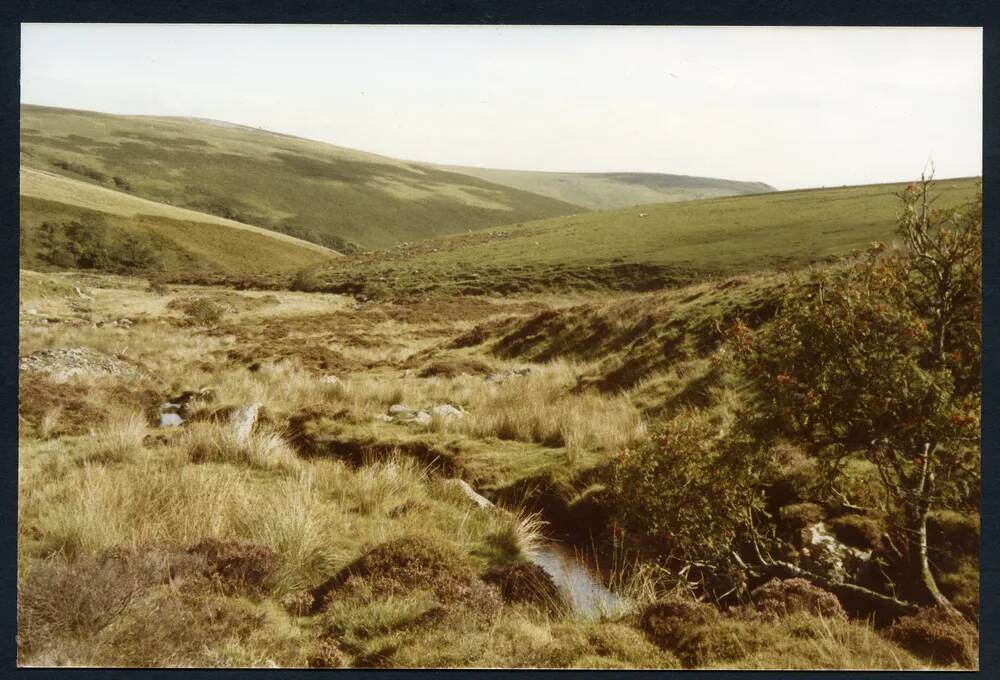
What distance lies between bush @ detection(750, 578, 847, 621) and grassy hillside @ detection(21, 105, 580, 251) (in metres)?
118

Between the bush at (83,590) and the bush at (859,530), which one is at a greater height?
the bush at (859,530)

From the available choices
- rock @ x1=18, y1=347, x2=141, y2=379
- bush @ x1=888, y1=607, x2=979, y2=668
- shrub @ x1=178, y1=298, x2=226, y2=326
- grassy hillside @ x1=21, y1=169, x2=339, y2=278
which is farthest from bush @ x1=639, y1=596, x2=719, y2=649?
grassy hillside @ x1=21, y1=169, x2=339, y2=278

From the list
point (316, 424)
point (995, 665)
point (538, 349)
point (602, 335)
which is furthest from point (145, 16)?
point (538, 349)

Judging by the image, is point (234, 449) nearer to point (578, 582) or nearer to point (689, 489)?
point (578, 582)

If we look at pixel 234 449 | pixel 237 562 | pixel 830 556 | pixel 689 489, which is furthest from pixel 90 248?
pixel 830 556

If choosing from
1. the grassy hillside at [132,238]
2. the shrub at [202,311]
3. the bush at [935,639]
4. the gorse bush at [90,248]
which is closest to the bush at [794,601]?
the bush at [935,639]

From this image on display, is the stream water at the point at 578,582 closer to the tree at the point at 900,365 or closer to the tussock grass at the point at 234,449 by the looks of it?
the tree at the point at 900,365

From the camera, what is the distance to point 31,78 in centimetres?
803

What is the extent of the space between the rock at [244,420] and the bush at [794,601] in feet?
25.2

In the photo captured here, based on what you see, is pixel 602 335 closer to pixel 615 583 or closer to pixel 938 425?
pixel 615 583

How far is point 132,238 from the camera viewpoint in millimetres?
68875

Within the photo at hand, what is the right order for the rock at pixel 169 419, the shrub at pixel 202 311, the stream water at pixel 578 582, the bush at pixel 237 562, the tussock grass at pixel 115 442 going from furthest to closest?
the shrub at pixel 202 311 → the rock at pixel 169 419 → the tussock grass at pixel 115 442 → the stream water at pixel 578 582 → the bush at pixel 237 562

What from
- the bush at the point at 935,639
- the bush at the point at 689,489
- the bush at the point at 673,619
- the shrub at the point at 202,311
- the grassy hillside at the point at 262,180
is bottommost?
the shrub at the point at 202,311

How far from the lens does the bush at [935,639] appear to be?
20.3 ft
